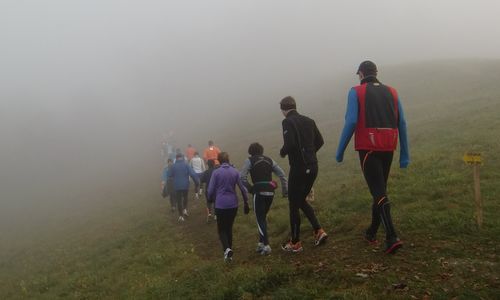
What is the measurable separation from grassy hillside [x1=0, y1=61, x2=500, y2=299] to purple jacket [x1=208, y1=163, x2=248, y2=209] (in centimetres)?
140

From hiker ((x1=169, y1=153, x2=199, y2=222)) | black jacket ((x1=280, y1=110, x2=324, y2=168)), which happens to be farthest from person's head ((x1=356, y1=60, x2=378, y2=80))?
hiker ((x1=169, y1=153, x2=199, y2=222))

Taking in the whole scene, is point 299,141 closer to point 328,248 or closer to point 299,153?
point 299,153

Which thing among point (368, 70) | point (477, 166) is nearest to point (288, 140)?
point (368, 70)

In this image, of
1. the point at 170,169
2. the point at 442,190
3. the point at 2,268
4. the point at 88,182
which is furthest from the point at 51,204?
the point at 442,190

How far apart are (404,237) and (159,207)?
18.8m

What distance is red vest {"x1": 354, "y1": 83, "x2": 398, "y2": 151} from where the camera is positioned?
330 inches

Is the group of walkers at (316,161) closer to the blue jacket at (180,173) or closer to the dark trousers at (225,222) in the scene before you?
the dark trousers at (225,222)

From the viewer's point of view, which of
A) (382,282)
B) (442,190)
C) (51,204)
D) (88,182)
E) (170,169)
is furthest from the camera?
(88,182)

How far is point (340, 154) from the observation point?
871 centimetres

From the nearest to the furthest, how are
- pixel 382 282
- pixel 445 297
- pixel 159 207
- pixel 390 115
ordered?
pixel 445 297 < pixel 382 282 < pixel 390 115 < pixel 159 207

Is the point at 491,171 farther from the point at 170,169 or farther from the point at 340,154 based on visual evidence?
the point at 170,169

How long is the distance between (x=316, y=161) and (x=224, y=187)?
2590 mm

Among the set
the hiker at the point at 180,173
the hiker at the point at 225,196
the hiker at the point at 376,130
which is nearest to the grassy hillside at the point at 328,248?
the hiker at the point at 225,196

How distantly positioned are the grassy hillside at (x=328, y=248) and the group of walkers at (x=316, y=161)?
2.13ft
